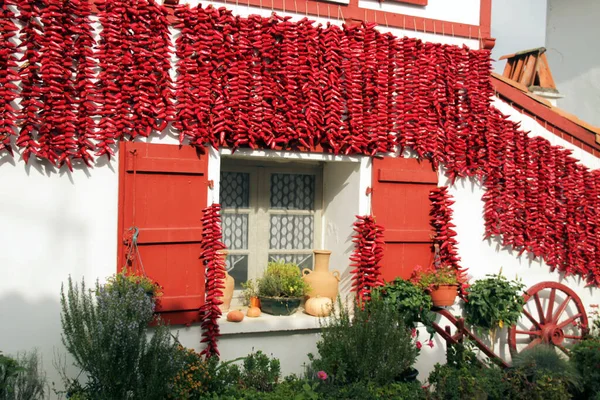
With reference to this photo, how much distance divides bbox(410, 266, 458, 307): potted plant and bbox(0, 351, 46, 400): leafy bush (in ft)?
12.3

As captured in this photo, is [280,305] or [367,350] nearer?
[367,350]

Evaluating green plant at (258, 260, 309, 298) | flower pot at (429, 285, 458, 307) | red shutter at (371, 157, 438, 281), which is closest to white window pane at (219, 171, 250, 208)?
green plant at (258, 260, 309, 298)

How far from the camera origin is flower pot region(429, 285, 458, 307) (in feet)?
21.6

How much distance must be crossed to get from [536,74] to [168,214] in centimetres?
706

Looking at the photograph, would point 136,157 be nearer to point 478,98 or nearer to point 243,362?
point 243,362

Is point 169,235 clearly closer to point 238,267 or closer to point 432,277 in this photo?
point 238,267

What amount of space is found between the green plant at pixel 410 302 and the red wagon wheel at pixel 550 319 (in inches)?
58.1

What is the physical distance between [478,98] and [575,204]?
6.46 feet

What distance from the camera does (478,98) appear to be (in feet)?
24.1

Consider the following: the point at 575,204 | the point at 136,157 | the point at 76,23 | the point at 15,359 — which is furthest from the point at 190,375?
the point at 575,204

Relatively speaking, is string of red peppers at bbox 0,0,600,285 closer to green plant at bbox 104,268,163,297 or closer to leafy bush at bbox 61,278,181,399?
green plant at bbox 104,268,163,297

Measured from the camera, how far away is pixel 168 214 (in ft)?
19.1

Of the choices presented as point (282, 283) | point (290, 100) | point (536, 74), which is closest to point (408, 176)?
point (290, 100)

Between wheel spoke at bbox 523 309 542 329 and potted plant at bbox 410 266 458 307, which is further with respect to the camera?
wheel spoke at bbox 523 309 542 329
